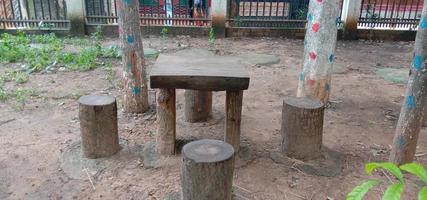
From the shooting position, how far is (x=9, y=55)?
6117 mm

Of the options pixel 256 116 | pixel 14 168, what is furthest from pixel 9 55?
pixel 256 116

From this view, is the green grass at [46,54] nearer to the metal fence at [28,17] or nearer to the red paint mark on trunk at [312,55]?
the metal fence at [28,17]

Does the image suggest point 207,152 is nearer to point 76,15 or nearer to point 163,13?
point 76,15

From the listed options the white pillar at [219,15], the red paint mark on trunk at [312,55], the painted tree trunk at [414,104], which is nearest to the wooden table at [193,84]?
the red paint mark on trunk at [312,55]

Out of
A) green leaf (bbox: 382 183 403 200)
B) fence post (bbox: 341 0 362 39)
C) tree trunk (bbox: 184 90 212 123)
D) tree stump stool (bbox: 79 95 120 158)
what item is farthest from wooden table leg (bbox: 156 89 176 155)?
fence post (bbox: 341 0 362 39)

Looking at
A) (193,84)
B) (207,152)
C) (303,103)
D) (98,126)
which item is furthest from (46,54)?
(207,152)

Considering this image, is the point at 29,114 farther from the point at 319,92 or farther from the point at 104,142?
the point at 319,92

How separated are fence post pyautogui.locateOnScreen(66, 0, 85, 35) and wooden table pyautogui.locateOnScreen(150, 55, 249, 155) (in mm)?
5435

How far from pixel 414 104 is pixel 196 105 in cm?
194

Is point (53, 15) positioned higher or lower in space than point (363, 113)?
higher

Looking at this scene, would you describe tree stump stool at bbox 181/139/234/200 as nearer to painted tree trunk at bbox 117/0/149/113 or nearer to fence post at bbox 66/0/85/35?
painted tree trunk at bbox 117/0/149/113

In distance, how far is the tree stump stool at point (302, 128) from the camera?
3010 millimetres

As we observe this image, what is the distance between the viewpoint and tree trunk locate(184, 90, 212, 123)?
12.3 feet

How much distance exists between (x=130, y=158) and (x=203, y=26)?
5.73m
